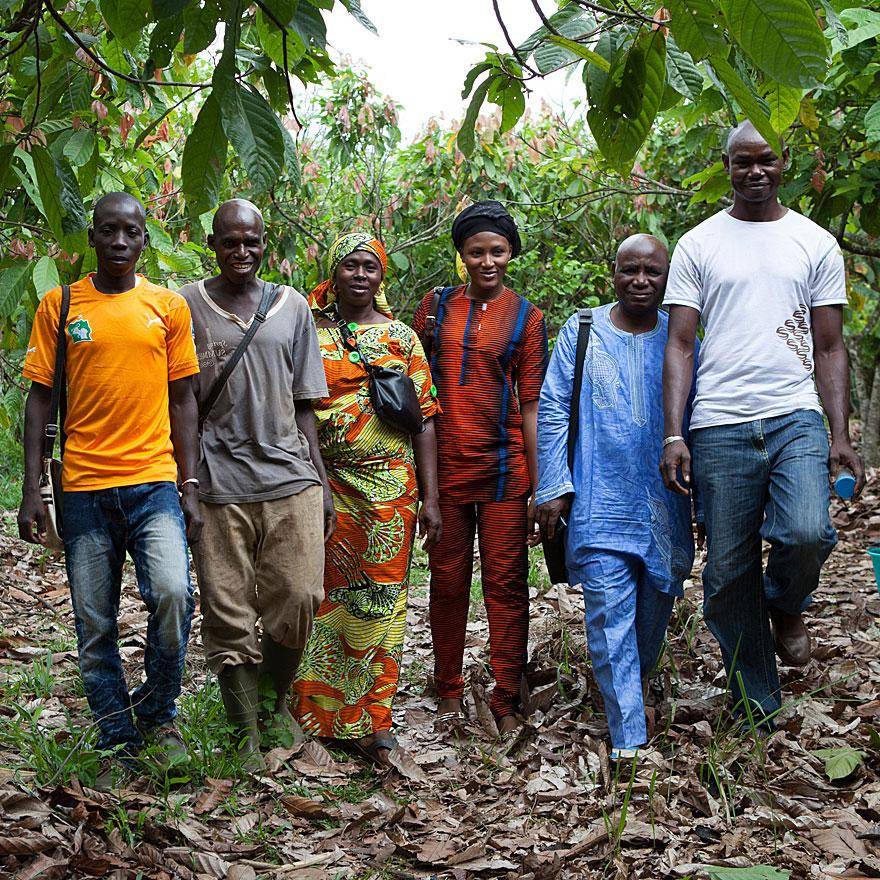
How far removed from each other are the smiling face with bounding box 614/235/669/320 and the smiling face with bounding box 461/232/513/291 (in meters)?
0.59

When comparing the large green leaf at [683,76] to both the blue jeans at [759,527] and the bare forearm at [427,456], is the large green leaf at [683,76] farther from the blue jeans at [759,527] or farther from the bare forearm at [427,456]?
the bare forearm at [427,456]

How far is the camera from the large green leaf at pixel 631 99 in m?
1.51

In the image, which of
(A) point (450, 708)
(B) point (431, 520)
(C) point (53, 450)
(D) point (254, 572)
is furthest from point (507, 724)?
(C) point (53, 450)

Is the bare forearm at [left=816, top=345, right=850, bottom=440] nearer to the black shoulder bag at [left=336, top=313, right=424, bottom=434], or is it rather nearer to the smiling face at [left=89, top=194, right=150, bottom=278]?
the black shoulder bag at [left=336, top=313, right=424, bottom=434]

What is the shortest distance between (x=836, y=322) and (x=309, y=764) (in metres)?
2.40

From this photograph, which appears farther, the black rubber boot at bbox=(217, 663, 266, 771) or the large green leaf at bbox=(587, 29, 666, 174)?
the black rubber boot at bbox=(217, 663, 266, 771)

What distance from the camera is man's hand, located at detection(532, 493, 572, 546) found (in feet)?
12.9

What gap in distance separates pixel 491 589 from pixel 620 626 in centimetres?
71

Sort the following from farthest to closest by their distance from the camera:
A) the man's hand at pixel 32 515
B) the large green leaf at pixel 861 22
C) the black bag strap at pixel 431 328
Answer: the black bag strap at pixel 431 328 → the man's hand at pixel 32 515 → the large green leaf at pixel 861 22

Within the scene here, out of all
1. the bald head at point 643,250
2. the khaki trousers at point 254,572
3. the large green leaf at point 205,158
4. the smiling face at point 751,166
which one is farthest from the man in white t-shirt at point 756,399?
the large green leaf at point 205,158

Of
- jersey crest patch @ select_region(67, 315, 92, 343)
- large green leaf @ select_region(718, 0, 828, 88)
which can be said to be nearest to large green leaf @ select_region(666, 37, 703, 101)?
large green leaf @ select_region(718, 0, 828, 88)

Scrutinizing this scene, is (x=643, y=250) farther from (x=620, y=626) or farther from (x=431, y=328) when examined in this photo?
(x=620, y=626)

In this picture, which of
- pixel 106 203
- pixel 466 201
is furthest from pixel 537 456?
pixel 466 201

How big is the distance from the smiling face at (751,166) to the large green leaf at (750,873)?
215cm
